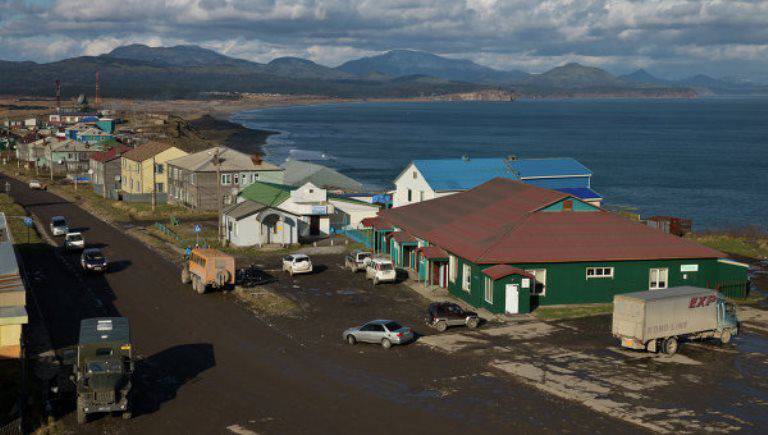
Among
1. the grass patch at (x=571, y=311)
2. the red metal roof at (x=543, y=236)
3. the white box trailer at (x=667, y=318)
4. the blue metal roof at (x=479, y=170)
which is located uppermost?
the blue metal roof at (x=479, y=170)

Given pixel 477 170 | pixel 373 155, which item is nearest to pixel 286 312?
pixel 477 170

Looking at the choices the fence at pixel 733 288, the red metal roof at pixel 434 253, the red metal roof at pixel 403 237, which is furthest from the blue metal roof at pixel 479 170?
the fence at pixel 733 288

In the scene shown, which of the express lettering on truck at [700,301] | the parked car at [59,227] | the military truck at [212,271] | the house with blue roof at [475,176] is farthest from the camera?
the parked car at [59,227]

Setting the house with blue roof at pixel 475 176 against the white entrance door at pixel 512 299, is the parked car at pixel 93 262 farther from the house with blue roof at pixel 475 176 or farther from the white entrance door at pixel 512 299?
the white entrance door at pixel 512 299

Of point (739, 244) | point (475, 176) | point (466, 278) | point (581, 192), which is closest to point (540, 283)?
point (466, 278)

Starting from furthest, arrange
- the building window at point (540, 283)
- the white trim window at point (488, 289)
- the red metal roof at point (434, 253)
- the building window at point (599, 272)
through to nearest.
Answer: the red metal roof at point (434, 253)
the building window at point (599, 272)
the building window at point (540, 283)
the white trim window at point (488, 289)

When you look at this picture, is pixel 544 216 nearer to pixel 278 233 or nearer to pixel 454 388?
pixel 454 388

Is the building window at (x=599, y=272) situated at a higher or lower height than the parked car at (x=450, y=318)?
higher

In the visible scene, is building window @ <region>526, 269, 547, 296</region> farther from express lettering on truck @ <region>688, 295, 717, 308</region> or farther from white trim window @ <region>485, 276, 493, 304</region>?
express lettering on truck @ <region>688, 295, 717, 308</region>
